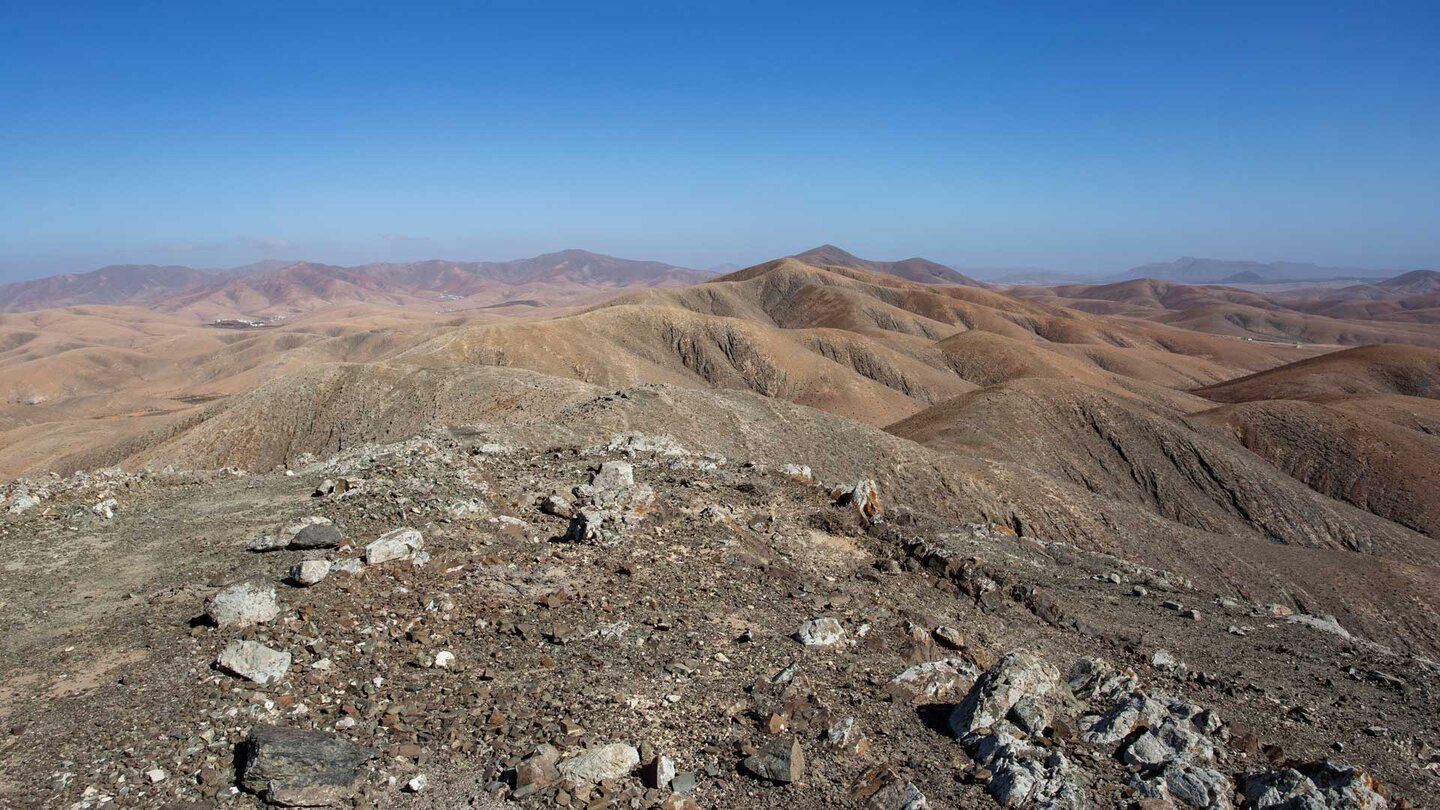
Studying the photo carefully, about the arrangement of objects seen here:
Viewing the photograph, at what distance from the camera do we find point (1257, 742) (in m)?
8.09

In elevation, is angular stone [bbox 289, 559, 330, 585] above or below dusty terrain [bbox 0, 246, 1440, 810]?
above

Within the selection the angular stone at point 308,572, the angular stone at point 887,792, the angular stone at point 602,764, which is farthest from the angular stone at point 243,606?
the angular stone at point 887,792

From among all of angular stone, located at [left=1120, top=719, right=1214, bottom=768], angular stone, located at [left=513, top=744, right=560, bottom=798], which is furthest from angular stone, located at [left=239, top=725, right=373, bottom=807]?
angular stone, located at [left=1120, top=719, right=1214, bottom=768]

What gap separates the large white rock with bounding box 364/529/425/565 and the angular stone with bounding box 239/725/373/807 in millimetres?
3469

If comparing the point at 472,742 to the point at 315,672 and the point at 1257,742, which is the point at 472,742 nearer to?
the point at 315,672

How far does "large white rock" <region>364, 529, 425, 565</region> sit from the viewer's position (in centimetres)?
967

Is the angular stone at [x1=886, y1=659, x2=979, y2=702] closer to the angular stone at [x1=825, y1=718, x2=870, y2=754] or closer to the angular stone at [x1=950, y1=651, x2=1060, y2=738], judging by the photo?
the angular stone at [x1=950, y1=651, x2=1060, y2=738]

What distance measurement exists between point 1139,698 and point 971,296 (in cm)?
17642

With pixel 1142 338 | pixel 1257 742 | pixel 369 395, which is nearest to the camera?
pixel 1257 742

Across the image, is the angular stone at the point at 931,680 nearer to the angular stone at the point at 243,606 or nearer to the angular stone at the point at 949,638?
the angular stone at the point at 949,638

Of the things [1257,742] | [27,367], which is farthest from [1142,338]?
[27,367]

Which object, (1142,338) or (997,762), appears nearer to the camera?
(997,762)

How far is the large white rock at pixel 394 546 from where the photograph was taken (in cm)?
967

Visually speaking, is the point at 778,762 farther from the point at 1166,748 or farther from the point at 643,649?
the point at 1166,748
